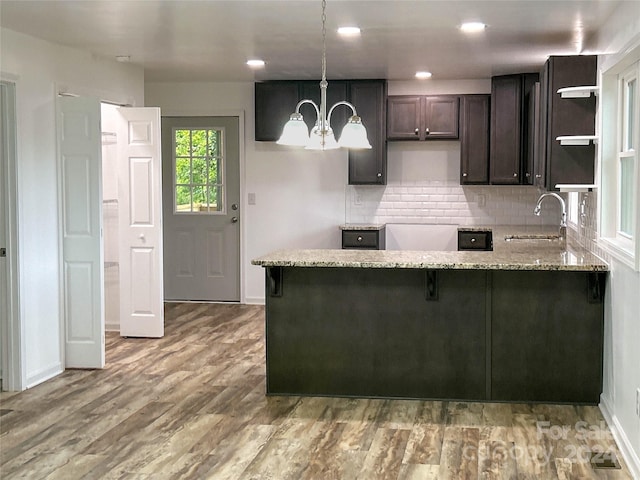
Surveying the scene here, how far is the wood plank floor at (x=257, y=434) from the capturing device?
3.78 metres

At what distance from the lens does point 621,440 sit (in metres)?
4.05

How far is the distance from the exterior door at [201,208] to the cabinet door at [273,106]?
0.47m

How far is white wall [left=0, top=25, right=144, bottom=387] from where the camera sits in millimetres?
5266

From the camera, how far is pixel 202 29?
17.5ft

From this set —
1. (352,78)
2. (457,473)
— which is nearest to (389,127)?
A: (352,78)

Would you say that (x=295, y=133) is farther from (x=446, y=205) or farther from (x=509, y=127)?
(x=446, y=205)

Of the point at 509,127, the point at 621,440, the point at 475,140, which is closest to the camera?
the point at 621,440

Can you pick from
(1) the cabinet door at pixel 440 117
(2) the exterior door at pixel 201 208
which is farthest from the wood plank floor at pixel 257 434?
(1) the cabinet door at pixel 440 117

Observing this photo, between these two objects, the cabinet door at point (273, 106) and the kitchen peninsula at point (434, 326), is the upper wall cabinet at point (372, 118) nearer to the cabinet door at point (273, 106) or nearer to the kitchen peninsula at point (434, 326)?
the cabinet door at point (273, 106)

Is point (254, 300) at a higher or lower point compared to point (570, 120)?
lower

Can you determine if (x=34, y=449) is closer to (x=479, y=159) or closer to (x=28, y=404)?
(x=28, y=404)

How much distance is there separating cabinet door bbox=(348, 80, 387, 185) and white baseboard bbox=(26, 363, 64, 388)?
3.60 metres

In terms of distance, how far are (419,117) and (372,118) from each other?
474 mm

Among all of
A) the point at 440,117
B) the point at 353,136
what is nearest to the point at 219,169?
the point at 440,117
